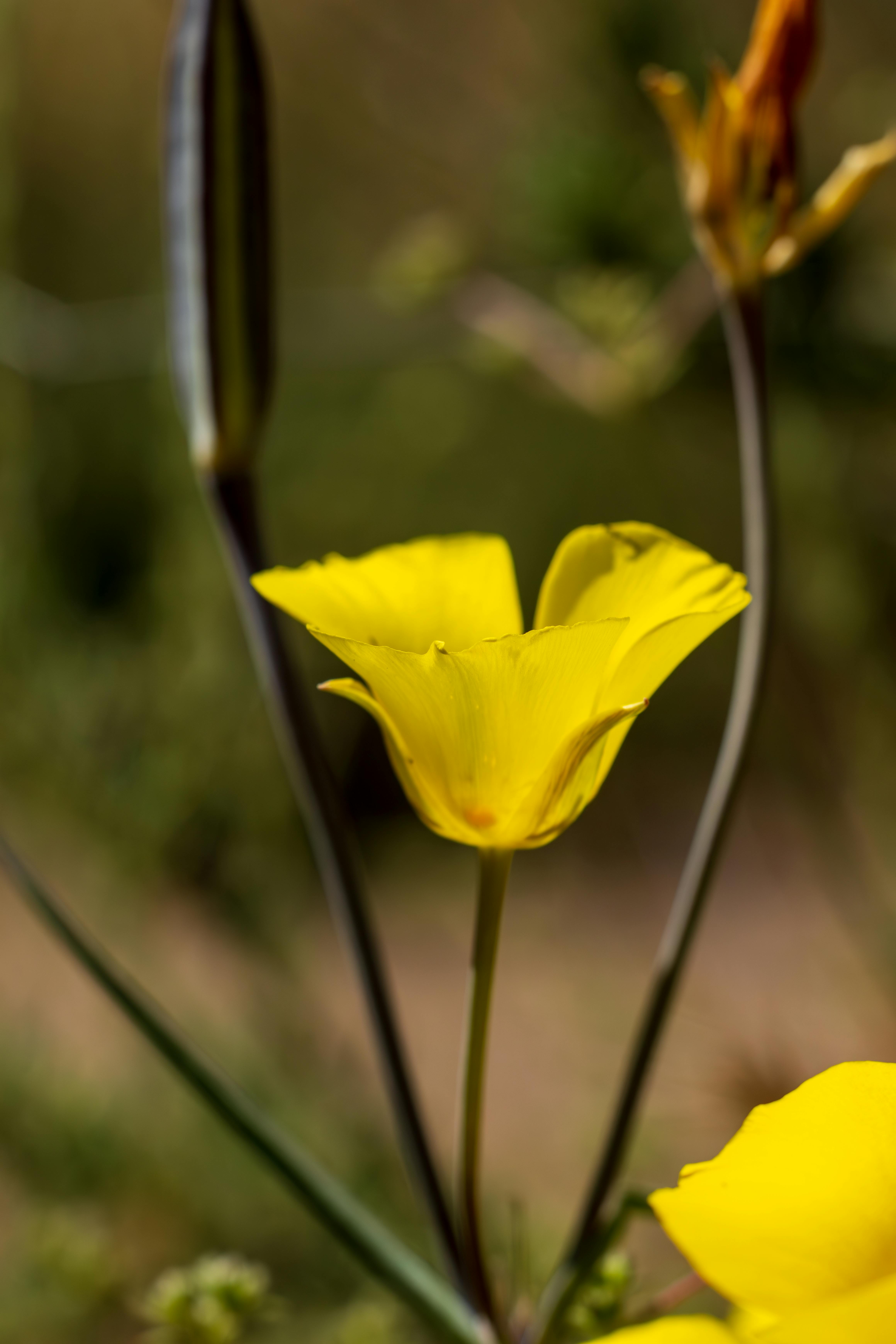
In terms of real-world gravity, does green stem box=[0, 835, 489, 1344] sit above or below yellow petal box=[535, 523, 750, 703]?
below

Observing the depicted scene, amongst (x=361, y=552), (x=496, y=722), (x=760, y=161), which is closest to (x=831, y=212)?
(x=760, y=161)

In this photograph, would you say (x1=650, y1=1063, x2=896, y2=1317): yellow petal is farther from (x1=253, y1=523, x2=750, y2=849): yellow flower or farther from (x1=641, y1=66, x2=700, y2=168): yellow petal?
(x1=641, y1=66, x2=700, y2=168): yellow petal

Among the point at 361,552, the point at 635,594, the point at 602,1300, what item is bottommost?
the point at 361,552

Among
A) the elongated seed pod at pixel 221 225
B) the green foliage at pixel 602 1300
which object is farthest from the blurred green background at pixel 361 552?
the elongated seed pod at pixel 221 225

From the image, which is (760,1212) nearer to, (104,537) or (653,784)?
(104,537)

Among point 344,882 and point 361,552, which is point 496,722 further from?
point 361,552

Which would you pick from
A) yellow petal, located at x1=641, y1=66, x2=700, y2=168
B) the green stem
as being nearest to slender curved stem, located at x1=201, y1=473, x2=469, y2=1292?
the green stem
